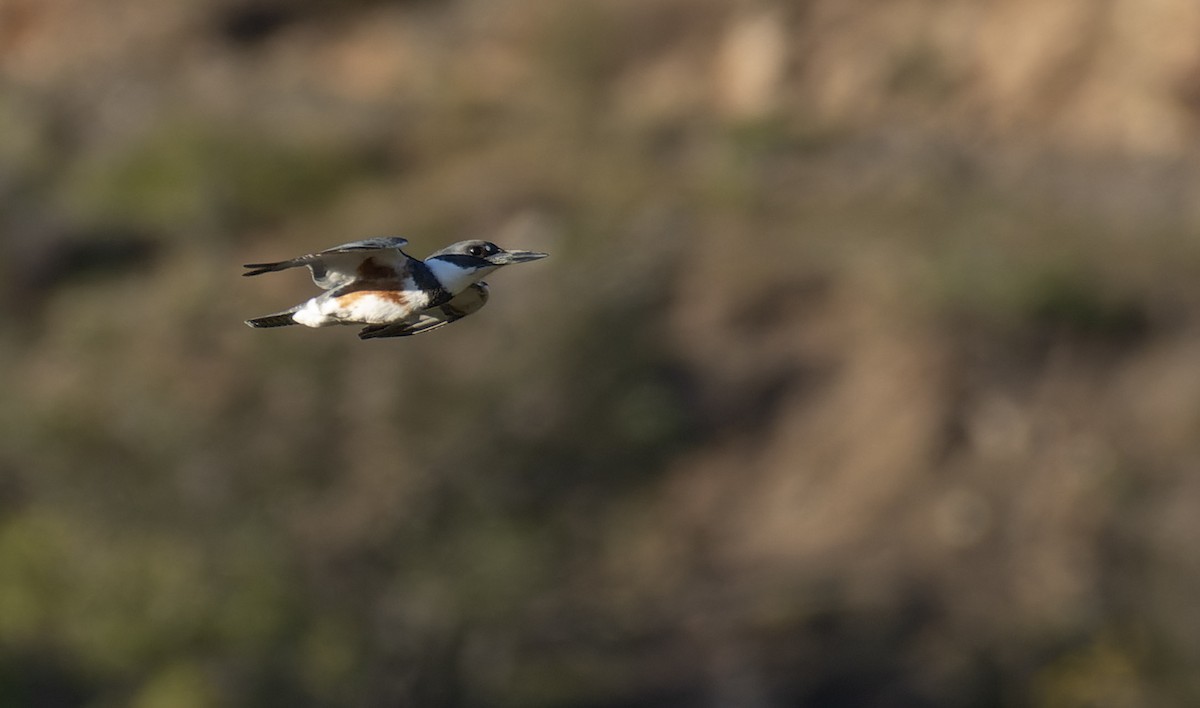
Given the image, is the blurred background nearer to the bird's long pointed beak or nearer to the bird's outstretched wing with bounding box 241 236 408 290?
the bird's outstretched wing with bounding box 241 236 408 290

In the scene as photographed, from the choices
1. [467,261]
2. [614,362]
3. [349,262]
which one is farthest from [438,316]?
[614,362]

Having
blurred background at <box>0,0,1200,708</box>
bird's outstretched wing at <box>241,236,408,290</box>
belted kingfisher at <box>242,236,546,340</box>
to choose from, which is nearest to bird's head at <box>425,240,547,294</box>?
belted kingfisher at <box>242,236,546,340</box>

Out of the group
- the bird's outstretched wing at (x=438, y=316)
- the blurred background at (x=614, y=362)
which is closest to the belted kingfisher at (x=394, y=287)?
the bird's outstretched wing at (x=438, y=316)

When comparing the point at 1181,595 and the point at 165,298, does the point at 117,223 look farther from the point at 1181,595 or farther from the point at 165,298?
the point at 1181,595

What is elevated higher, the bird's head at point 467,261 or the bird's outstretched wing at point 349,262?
the bird's outstretched wing at point 349,262

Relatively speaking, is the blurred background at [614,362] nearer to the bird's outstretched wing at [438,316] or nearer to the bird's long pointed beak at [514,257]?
the bird's outstretched wing at [438,316]
